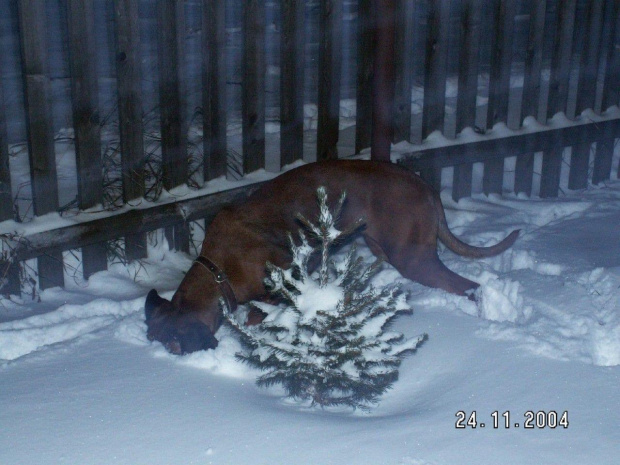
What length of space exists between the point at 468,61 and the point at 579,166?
140cm

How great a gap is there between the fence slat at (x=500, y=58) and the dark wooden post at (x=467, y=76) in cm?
12

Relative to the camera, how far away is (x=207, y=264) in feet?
12.6

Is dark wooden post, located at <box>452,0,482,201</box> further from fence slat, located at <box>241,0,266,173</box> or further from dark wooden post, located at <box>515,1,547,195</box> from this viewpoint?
fence slat, located at <box>241,0,266,173</box>

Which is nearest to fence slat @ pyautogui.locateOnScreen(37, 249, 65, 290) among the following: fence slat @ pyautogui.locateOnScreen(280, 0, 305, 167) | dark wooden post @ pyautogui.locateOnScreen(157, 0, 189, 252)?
dark wooden post @ pyautogui.locateOnScreen(157, 0, 189, 252)

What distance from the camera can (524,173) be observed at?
6.03 m

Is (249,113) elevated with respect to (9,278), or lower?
elevated

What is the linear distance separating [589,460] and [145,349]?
185 centimetres

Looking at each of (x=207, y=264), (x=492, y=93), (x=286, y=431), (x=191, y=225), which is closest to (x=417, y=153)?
(x=492, y=93)

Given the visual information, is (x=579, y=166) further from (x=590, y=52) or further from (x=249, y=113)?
(x=249, y=113)

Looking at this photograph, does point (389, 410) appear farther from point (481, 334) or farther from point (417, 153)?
point (417, 153)

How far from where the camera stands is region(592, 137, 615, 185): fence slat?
249 inches

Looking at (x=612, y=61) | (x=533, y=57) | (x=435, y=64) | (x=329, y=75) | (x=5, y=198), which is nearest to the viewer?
(x=5, y=198)

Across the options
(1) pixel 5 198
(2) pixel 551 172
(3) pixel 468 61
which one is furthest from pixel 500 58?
(1) pixel 5 198

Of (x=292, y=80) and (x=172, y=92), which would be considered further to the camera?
(x=292, y=80)
